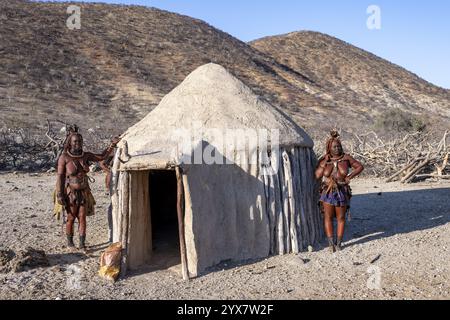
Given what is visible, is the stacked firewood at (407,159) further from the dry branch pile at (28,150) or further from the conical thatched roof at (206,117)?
the dry branch pile at (28,150)

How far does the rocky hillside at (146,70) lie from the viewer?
1984 cm

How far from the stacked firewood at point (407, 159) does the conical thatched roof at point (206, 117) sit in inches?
255

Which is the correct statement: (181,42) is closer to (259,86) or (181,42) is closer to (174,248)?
(259,86)

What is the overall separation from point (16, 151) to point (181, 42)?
60.7ft

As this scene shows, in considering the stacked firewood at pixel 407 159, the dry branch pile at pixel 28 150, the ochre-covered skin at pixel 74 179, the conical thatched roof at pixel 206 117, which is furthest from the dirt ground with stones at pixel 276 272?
the dry branch pile at pixel 28 150

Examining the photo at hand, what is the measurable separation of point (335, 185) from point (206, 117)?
1786 mm

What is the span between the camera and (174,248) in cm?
→ 661

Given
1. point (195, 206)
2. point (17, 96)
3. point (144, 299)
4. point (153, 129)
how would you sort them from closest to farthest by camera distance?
Answer: point (144, 299)
point (195, 206)
point (153, 129)
point (17, 96)

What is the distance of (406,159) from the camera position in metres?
13.1

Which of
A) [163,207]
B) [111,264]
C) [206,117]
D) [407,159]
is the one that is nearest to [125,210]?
[111,264]

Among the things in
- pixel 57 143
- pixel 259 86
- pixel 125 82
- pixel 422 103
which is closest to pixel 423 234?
Result: pixel 57 143

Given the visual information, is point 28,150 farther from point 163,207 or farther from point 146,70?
point 146,70

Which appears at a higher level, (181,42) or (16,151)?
(181,42)

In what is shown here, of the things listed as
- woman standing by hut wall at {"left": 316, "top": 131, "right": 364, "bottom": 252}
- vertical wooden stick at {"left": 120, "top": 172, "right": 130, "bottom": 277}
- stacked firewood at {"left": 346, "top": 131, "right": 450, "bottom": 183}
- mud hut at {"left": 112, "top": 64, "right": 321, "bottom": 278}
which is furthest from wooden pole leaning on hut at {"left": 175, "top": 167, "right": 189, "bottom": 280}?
stacked firewood at {"left": 346, "top": 131, "right": 450, "bottom": 183}
